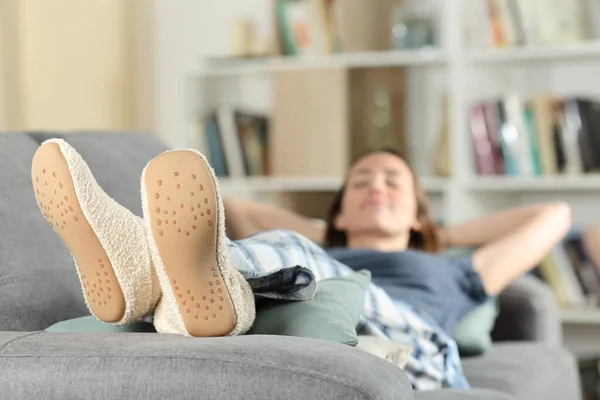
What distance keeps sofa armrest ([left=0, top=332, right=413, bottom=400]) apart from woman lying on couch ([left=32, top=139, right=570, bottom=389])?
0.11 meters

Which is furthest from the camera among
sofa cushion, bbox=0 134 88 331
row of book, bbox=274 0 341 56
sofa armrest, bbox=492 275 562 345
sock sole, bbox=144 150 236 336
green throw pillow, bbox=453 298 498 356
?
row of book, bbox=274 0 341 56

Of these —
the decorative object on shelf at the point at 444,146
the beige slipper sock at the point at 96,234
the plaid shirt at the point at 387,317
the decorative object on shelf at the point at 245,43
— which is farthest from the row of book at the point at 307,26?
the beige slipper sock at the point at 96,234

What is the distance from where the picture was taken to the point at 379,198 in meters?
2.25

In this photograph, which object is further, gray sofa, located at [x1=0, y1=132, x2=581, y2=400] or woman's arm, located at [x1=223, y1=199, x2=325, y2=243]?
woman's arm, located at [x1=223, y1=199, x2=325, y2=243]

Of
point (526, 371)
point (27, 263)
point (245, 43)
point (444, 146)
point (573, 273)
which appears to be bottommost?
point (573, 273)

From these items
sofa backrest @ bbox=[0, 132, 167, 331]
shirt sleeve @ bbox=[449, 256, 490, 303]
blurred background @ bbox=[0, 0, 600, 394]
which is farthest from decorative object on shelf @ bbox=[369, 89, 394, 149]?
sofa backrest @ bbox=[0, 132, 167, 331]

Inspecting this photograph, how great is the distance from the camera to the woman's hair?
2401mm

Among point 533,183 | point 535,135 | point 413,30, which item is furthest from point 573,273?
point 413,30

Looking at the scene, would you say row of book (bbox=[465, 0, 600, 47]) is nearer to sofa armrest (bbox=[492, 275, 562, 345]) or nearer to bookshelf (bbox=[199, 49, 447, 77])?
bookshelf (bbox=[199, 49, 447, 77])

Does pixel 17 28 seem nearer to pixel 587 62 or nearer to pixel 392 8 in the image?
pixel 392 8

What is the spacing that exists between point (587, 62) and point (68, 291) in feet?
8.11

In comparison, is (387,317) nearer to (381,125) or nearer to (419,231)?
A: (419,231)

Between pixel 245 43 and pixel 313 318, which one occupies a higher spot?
pixel 245 43

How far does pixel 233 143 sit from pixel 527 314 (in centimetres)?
164
